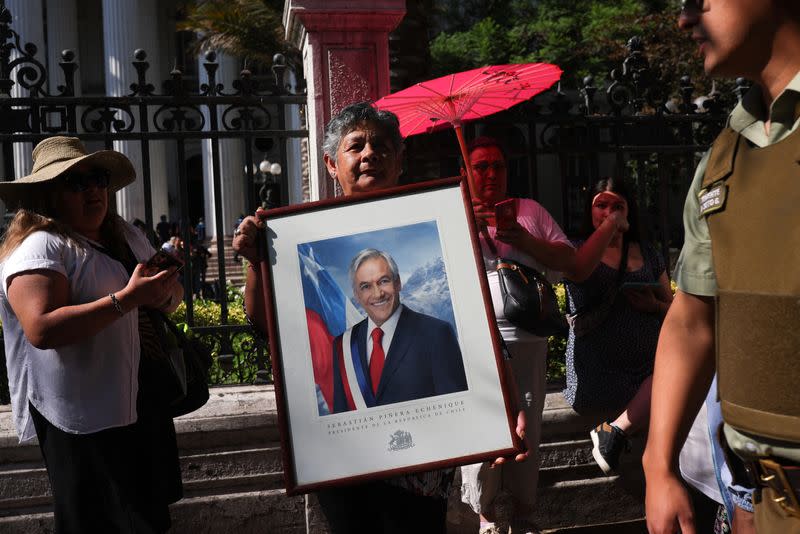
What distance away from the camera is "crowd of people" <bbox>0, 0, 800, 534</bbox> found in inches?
69.7

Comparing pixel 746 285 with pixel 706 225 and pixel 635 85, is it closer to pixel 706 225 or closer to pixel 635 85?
pixel 706 225

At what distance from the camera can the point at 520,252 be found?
409 centimetres

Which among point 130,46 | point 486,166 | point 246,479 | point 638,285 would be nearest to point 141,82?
point 486,166

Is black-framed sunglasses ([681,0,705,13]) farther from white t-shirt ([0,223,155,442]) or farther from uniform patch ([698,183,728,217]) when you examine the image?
white t-shirt ([0,223,155,442])

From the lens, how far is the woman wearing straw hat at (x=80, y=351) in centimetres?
295

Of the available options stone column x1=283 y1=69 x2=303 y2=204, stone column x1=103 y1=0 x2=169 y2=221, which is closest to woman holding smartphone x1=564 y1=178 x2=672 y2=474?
stone column x1=283 y1=69 x2=303 y2=204

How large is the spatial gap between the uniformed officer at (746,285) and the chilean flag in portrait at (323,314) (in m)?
0.89

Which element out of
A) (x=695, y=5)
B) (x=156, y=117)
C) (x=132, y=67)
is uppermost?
(x=132, y=67)

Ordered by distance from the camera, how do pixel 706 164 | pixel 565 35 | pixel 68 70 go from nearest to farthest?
pixel 706 164
pixel 68 70
pixel 565 35

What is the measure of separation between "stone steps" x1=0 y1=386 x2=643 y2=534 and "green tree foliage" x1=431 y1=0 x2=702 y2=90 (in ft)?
50.1

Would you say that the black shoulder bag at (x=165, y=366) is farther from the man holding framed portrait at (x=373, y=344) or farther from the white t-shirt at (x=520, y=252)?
the white t-shirt at (x=520, y=252)

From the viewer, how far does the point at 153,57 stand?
29.7 m

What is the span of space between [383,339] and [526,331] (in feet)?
5.64

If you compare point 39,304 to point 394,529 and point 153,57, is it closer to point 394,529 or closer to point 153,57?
point 394,529
